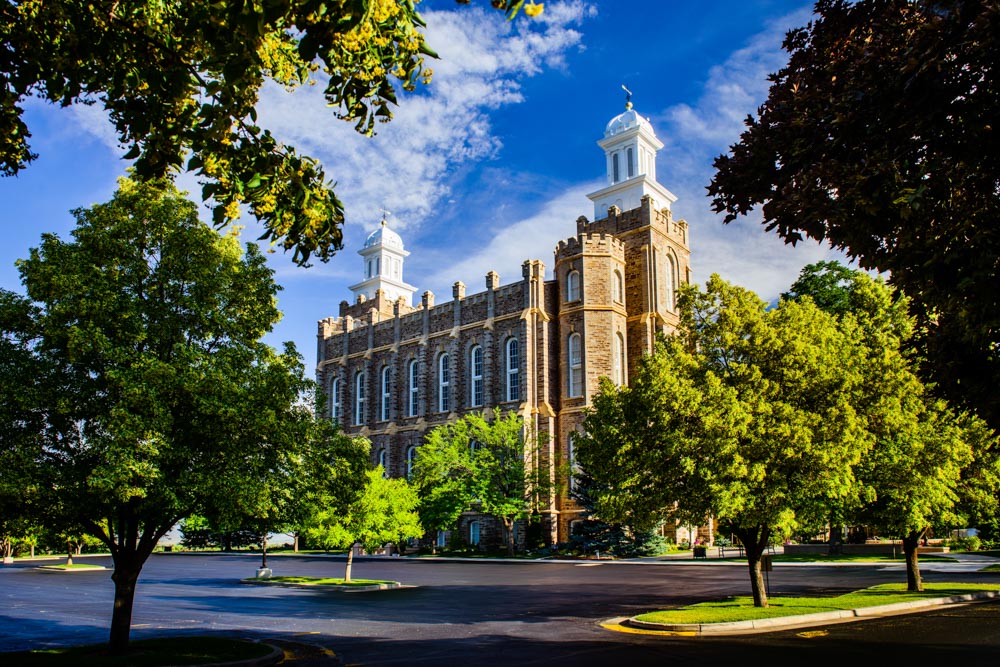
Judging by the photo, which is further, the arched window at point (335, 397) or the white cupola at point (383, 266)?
the white cupola at point (383, 266)

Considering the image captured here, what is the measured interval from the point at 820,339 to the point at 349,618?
12162 mm

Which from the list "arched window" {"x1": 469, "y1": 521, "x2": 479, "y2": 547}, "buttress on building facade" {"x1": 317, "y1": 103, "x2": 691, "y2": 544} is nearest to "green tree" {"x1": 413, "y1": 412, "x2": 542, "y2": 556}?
"buttress on building facade" {"x1": 317, "y1": 103, "x2": 691, "y2": 544}

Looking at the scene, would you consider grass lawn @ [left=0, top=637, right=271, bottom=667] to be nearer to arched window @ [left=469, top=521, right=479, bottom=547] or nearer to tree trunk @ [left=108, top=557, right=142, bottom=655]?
tree trunk @ [left=108, top=557, right=142, bottom=655]

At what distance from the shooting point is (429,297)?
61406 mm

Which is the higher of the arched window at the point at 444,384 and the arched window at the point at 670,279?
the arched window at the point at 670,279

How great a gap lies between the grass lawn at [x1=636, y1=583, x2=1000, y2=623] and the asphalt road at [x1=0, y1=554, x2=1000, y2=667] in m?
1.13

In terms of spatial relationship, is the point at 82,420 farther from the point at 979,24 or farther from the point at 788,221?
the point at 979,24

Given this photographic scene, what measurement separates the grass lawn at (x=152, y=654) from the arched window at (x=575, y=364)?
3911 cm

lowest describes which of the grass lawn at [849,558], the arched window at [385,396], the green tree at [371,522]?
the grass lawn at [849,558]

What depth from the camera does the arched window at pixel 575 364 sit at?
169 ft

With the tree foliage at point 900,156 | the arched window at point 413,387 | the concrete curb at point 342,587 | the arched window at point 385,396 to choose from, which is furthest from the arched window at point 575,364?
the tree foliage at point 900,156

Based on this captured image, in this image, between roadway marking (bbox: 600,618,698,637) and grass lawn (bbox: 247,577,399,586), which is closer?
roadway marking (bbox: 600,618,698,637)

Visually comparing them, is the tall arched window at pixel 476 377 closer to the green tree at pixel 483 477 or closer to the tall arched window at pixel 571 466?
the green tree at pixel 483 477

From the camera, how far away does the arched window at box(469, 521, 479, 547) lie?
52562 mm
